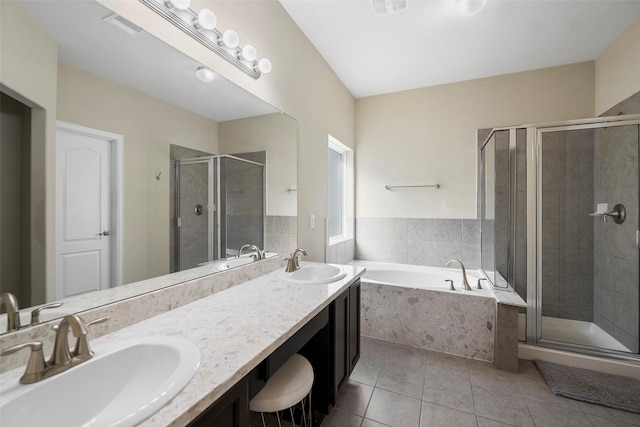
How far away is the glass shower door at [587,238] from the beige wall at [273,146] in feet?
6.74

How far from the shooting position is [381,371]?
1.97m

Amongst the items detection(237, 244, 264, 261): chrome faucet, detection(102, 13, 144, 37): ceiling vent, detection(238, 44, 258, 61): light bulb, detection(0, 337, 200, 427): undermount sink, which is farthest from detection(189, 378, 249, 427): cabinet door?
detection(238, 44, 258, 61): light bulb

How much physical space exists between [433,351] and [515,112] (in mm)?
2562

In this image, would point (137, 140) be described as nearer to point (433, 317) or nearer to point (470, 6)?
point (470, 6)

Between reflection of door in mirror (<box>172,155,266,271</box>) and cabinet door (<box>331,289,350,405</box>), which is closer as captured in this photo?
reflection of door in mirror (<box>172,155,266,271</box>)

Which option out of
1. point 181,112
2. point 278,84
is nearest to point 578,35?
point 278,84

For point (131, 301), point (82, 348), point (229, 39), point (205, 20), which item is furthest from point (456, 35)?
point (82, 348)

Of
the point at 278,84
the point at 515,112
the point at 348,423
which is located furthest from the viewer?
the point at 515,112

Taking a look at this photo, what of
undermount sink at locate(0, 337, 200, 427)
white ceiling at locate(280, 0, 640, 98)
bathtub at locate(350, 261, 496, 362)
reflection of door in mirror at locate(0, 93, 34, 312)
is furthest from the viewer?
bathtub at locate(350, 261, 496, 362)

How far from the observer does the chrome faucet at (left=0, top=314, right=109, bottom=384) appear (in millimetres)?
607

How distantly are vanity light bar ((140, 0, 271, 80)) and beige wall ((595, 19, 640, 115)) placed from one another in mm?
2795

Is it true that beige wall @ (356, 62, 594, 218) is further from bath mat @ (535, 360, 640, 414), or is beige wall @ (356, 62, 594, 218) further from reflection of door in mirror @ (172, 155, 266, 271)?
reflection of door in mirror @ (172, 155, 266, 271)

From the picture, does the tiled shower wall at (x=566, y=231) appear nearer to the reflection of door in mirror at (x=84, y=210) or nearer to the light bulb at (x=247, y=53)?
the light bulb at (x=247, y=53)

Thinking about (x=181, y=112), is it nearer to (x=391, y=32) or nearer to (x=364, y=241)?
(x=391, y=32)
